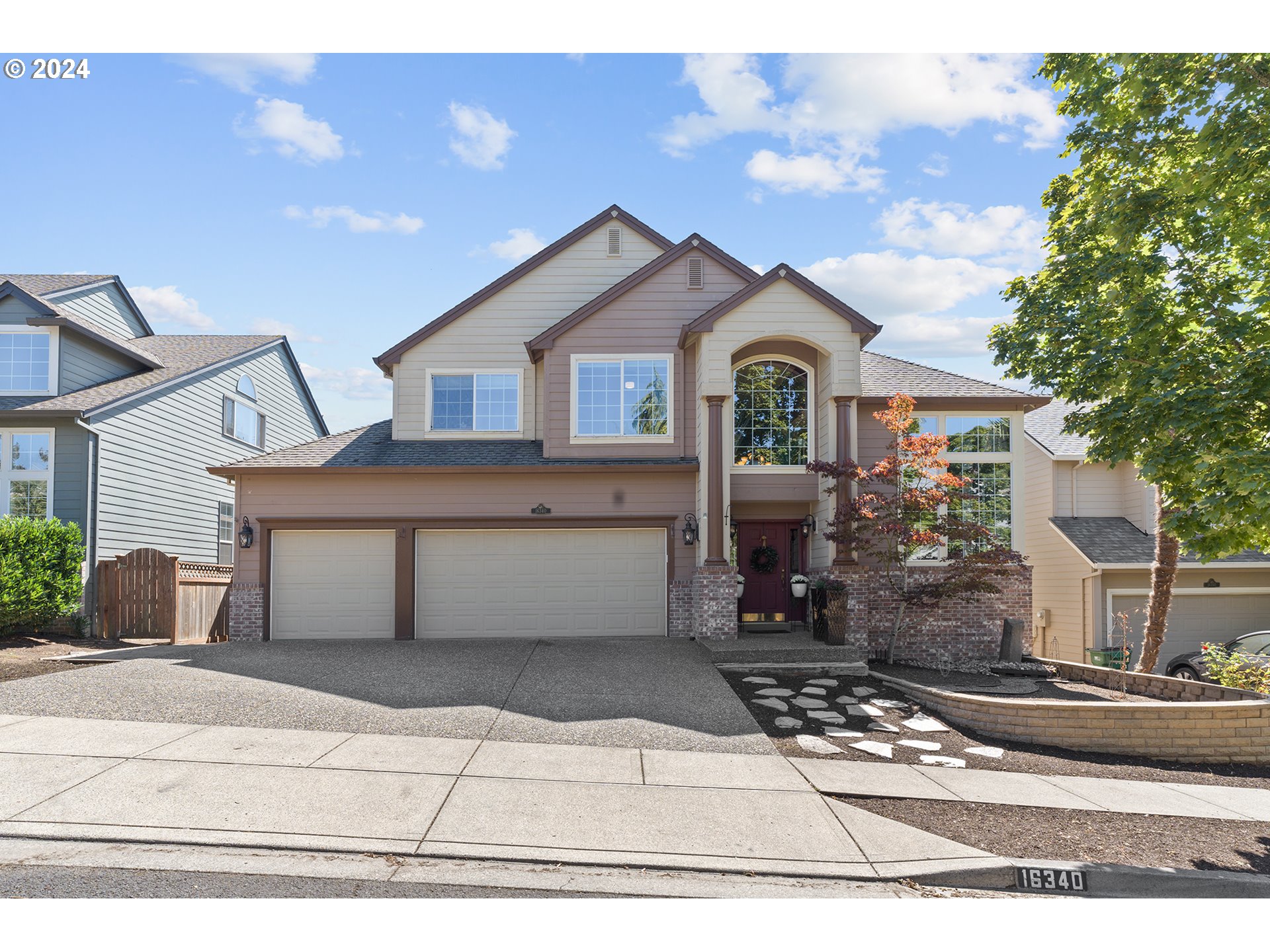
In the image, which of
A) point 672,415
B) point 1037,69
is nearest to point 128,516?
point 672,415

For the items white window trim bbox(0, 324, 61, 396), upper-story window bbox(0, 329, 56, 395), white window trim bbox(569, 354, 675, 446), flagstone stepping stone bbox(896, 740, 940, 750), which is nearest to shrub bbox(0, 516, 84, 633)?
white window trim bbox(0, 324, 61, 396)

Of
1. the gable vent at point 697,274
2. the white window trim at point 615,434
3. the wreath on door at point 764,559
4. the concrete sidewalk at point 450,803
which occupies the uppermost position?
the gable vent at point 697,274

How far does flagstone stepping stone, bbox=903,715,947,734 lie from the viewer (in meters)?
9.31

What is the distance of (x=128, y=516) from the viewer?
1678cm

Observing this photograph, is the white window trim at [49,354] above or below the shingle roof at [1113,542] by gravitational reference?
above

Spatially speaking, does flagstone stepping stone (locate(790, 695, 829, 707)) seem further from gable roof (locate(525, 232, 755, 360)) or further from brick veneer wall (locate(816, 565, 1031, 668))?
gable roof (locate(525, 232, 755, 360))

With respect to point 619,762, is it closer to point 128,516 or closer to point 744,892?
point 744,892

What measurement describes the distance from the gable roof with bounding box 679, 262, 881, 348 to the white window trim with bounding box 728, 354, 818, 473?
3.95ft

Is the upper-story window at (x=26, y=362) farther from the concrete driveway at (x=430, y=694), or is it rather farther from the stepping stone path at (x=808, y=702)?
the stepping stone path at (x=808, y=702)

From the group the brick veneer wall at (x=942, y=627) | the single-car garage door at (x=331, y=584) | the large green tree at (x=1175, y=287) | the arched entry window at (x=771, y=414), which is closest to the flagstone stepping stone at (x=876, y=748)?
the large green tree at (x=1175, y=287)

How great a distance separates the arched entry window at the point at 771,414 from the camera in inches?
583

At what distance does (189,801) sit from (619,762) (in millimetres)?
3373

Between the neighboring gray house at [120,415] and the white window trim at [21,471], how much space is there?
0.02 metres

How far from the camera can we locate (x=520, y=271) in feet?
53.8
